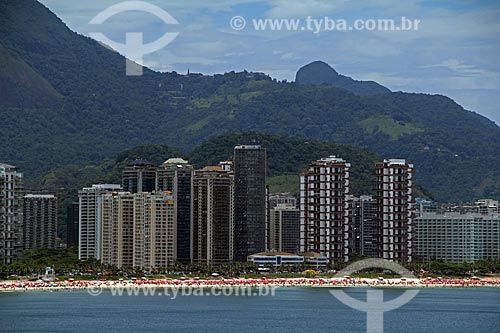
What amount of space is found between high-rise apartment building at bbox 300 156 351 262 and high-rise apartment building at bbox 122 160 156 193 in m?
15.3

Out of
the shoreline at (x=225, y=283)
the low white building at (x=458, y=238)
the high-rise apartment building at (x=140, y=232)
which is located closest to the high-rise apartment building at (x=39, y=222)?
the high-rise apartment building at (x=140, y=232)

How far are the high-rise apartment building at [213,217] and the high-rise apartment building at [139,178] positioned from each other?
8.55 m

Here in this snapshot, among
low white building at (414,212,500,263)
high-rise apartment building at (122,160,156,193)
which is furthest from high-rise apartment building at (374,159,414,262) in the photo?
high-rise apartment building at (122,160,156,193)

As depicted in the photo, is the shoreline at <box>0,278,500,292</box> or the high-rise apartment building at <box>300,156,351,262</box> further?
the high-rise apartment building at <box>300,156,351,262</box>

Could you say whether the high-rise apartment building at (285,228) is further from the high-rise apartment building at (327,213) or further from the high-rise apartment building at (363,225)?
the high-rise apartment building at (327,213)

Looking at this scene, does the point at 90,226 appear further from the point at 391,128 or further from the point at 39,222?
the point at 391,128

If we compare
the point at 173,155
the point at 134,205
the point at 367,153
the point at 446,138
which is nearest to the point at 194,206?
the point at 134,205

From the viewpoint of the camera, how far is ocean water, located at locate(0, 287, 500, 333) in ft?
181

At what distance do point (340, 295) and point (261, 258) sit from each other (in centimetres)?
1274

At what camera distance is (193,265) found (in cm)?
8538

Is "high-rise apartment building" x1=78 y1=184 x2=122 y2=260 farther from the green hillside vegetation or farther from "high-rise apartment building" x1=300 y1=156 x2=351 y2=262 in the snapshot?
the green hillside vegetation

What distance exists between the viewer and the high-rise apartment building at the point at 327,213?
290 feet

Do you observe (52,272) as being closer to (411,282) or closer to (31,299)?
(31,299)

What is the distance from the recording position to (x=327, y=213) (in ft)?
291
